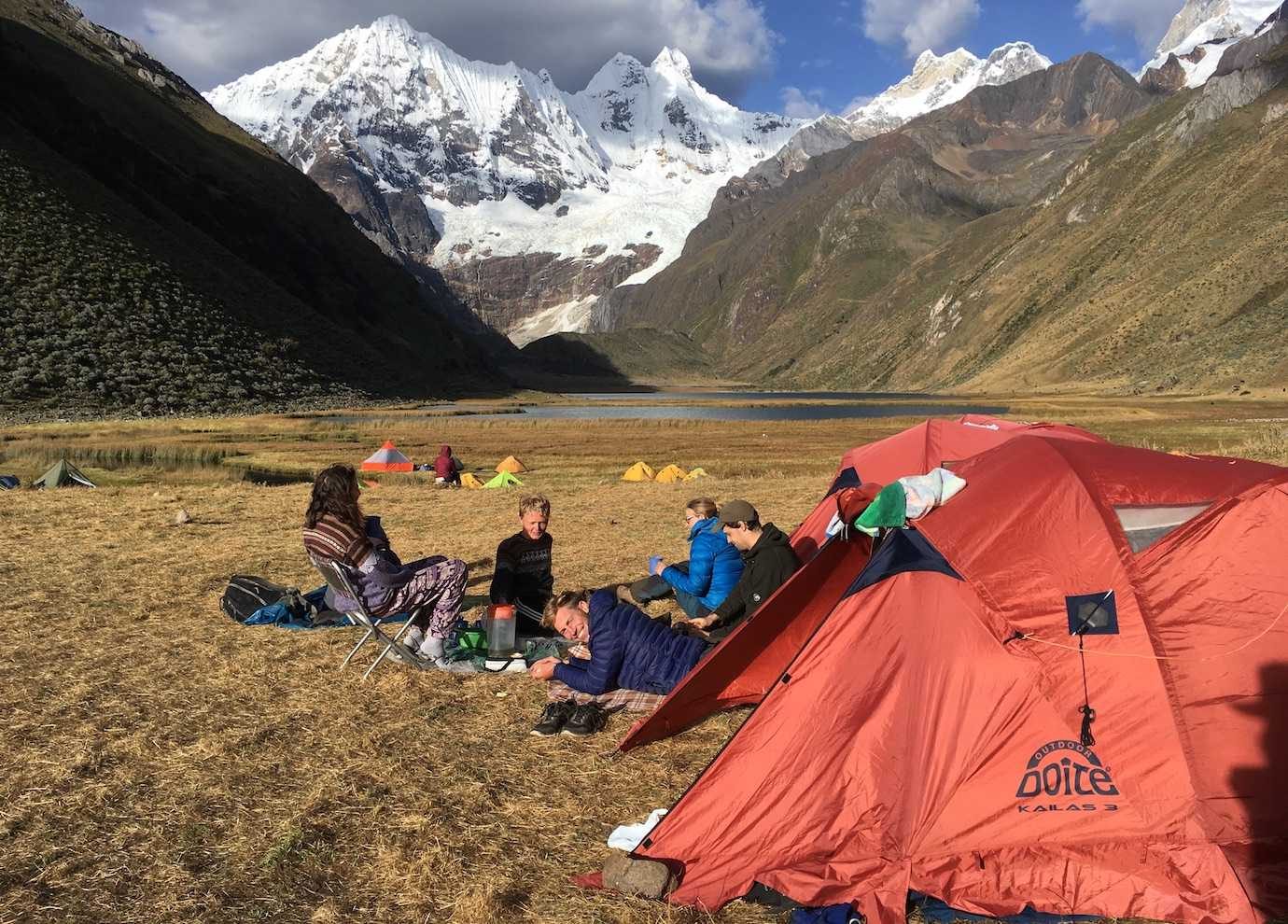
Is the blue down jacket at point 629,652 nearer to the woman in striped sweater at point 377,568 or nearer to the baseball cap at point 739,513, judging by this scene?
the baseball cap at point 739,513

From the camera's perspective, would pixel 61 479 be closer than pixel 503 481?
Yes

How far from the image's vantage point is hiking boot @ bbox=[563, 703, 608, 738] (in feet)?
25.6

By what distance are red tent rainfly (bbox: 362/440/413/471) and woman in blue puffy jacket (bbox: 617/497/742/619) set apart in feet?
84.5

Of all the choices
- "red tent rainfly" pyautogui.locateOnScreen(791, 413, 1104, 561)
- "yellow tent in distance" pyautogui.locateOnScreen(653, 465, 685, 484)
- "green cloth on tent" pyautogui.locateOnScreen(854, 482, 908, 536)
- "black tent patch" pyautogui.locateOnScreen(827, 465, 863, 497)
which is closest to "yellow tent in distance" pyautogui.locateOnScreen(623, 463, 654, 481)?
"yellow tent in distance" pyautogui.locateOnScreen(653, 465, 685, 484)

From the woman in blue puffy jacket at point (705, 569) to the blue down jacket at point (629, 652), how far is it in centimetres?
166

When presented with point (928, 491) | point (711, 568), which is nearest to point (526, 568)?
point (711, 568)

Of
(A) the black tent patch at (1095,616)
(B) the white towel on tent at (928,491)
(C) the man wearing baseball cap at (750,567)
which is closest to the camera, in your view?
(A) the black tent patch at (1095,616)

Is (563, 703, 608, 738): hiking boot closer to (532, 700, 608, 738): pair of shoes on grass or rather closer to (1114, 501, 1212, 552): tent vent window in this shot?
(532, 700, 608, 738): pair of shoes on grass

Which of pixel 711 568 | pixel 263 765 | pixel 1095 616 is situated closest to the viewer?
pixel 1095 616

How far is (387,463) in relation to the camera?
116ft

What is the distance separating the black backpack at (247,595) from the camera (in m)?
11.7

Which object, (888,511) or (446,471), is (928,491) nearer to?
(888,511)

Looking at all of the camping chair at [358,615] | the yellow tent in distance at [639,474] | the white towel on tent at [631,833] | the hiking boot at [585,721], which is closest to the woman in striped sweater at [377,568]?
the camping chair at [358,615]

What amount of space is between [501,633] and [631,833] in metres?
4.18
